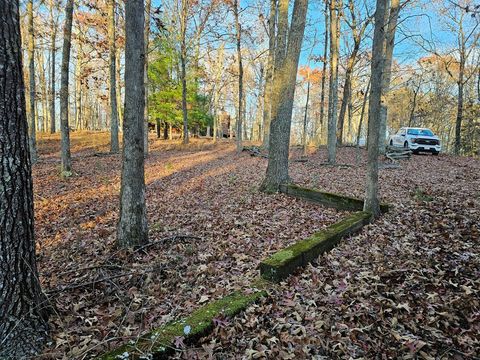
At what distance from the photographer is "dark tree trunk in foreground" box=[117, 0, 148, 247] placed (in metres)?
4.64

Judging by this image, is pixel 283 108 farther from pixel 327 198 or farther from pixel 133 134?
pixel 133 134

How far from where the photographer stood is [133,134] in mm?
4723

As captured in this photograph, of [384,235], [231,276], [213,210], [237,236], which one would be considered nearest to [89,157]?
[213,210]

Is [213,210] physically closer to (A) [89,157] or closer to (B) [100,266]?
(B) [100,266]

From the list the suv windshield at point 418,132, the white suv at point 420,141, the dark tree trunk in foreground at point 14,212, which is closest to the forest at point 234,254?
the dark tree trunk in foreground at point 14,212

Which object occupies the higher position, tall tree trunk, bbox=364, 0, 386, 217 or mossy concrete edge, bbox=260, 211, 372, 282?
tall tree trunk, bbox=364, 0, 386, 217

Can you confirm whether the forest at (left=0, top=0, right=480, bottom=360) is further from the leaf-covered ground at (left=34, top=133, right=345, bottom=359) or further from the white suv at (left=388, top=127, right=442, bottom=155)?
the white suv at (left=388, top=127, right=442, bottom=155)

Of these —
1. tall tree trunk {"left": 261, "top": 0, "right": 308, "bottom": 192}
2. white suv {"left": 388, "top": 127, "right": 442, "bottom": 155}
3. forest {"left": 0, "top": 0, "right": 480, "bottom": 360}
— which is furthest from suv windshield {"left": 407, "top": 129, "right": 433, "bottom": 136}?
tall tree trunk {"left": 261, "top": 0, "right": 308, "bottom": 192}

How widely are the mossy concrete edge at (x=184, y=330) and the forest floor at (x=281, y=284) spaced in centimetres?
12

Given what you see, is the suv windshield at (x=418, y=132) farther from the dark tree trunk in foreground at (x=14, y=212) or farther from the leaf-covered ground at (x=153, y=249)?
the dark tree trunk in foreground at (x=14, y=212)

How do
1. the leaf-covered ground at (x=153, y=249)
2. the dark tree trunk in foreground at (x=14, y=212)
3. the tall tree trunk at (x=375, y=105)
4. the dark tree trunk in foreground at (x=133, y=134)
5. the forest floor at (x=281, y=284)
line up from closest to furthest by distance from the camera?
the dark tree trunk in foreground at (x=14, y=212) < the forest floor at (x=281, y=284) < the leaf-covered ground at (x=153, y=249) < the dark tree trunk in foreground at (x=133, y=134) < the tall tree trunk at (x=375, y=105)

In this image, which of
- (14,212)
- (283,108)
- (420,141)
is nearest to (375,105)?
(283,108)

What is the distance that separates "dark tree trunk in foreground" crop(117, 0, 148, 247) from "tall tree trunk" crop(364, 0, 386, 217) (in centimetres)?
453

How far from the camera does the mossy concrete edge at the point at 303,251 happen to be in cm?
398
